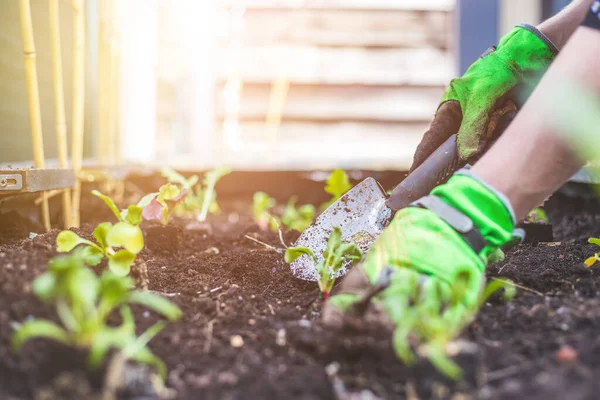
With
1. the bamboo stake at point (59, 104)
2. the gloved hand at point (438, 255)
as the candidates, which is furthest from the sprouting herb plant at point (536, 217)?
the bamboo stake at point (59, 104)

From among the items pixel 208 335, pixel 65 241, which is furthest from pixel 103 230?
pixel 208 335

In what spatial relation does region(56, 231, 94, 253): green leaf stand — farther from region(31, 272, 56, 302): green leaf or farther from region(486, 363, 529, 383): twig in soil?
region(486, 363, 529, 383): twig in soil

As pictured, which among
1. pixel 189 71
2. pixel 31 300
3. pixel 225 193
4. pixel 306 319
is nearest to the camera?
pixel 31 300

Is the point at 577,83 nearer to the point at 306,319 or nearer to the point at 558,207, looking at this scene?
the point at 306,319

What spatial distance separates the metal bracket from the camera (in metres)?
1.10

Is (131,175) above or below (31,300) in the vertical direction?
below

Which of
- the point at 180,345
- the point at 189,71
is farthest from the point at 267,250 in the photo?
the point at 189,71

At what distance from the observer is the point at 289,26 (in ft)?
12.1

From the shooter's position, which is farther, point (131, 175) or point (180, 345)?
point (131, 175)

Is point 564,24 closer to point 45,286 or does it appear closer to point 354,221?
point 354,221

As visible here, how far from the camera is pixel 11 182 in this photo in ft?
3.64

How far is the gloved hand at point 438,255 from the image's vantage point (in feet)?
2.43

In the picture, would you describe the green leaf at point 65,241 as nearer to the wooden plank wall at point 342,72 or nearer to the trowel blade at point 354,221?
the trowel blade at point 354,221

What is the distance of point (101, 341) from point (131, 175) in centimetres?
180
